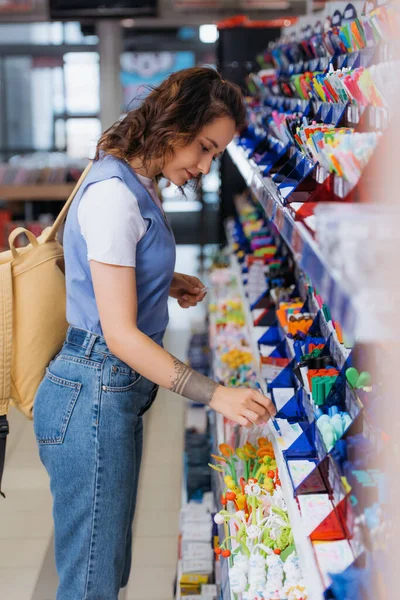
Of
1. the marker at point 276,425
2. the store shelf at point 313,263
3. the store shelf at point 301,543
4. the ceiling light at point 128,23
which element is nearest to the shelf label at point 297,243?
the store shelf at point 313,263

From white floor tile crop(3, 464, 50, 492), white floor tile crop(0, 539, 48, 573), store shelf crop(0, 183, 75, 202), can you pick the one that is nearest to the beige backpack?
white floor tile crop(0, 539, 48, 573)

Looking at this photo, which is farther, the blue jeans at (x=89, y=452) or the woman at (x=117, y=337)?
the blue jeans at (x=89, y=452)

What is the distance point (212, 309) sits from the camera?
4551mm

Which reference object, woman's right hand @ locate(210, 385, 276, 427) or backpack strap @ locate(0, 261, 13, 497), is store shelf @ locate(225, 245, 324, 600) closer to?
woman's right hand @ locate(210, 385, 276, 427)

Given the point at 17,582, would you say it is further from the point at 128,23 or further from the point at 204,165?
the point at 128,23

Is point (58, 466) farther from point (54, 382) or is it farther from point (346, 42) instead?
point (346, 42)

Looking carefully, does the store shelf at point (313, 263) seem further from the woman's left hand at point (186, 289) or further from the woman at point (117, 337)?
the woman's left hand at point (186, 289)

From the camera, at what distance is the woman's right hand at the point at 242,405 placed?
1.70 m

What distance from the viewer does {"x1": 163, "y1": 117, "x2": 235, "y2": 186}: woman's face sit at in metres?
1.79

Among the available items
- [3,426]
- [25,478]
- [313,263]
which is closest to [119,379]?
[3,426]

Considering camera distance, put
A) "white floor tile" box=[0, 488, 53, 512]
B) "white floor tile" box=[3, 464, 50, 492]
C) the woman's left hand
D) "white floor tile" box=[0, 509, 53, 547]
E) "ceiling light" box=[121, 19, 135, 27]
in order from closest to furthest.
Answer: the woman's left hand
"white floor tile" box=[0, 509, 53, 547]
"white floor tile" box=[0, 488, 53, 512]
"white floor tile" box=[3, 464, 50, 492]
"ceiling light" box=[121, 19, 135, 27]

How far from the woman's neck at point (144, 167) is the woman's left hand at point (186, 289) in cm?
59

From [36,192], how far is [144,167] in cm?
615

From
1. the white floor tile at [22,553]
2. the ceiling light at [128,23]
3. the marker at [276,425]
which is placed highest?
the ceiling light at [128,23]
